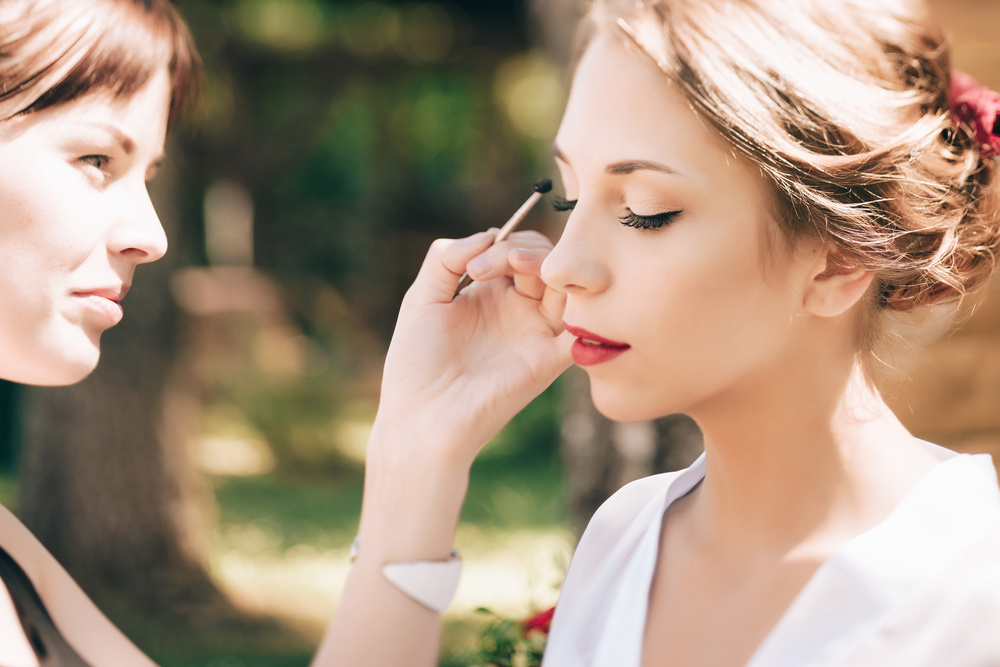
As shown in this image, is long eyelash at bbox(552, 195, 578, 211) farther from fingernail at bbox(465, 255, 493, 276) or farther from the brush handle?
fingernail at bbox(465, 255, 493, 276)

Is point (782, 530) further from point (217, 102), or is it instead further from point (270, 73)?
point (270, 73)

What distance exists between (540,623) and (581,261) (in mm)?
950

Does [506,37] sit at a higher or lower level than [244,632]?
higher

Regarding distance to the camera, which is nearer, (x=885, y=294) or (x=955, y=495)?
(x=955, y=495)

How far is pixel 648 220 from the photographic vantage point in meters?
1.45

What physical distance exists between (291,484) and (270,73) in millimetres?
4809

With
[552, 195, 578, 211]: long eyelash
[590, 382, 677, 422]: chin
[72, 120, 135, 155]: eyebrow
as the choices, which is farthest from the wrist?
[72, 120, 135, 155]: eyebrow

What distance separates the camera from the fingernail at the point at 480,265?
1.69 metres

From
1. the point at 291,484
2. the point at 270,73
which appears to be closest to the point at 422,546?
the point at 291,484

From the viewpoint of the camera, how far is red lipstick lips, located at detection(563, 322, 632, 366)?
1511mm

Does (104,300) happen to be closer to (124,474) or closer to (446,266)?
(446,266)

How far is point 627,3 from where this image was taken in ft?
4.87

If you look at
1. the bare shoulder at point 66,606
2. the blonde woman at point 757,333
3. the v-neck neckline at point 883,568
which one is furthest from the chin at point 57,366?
the v-neck neckline at point 883,568

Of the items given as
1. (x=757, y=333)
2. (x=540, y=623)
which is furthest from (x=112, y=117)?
(x=540, y=623)
